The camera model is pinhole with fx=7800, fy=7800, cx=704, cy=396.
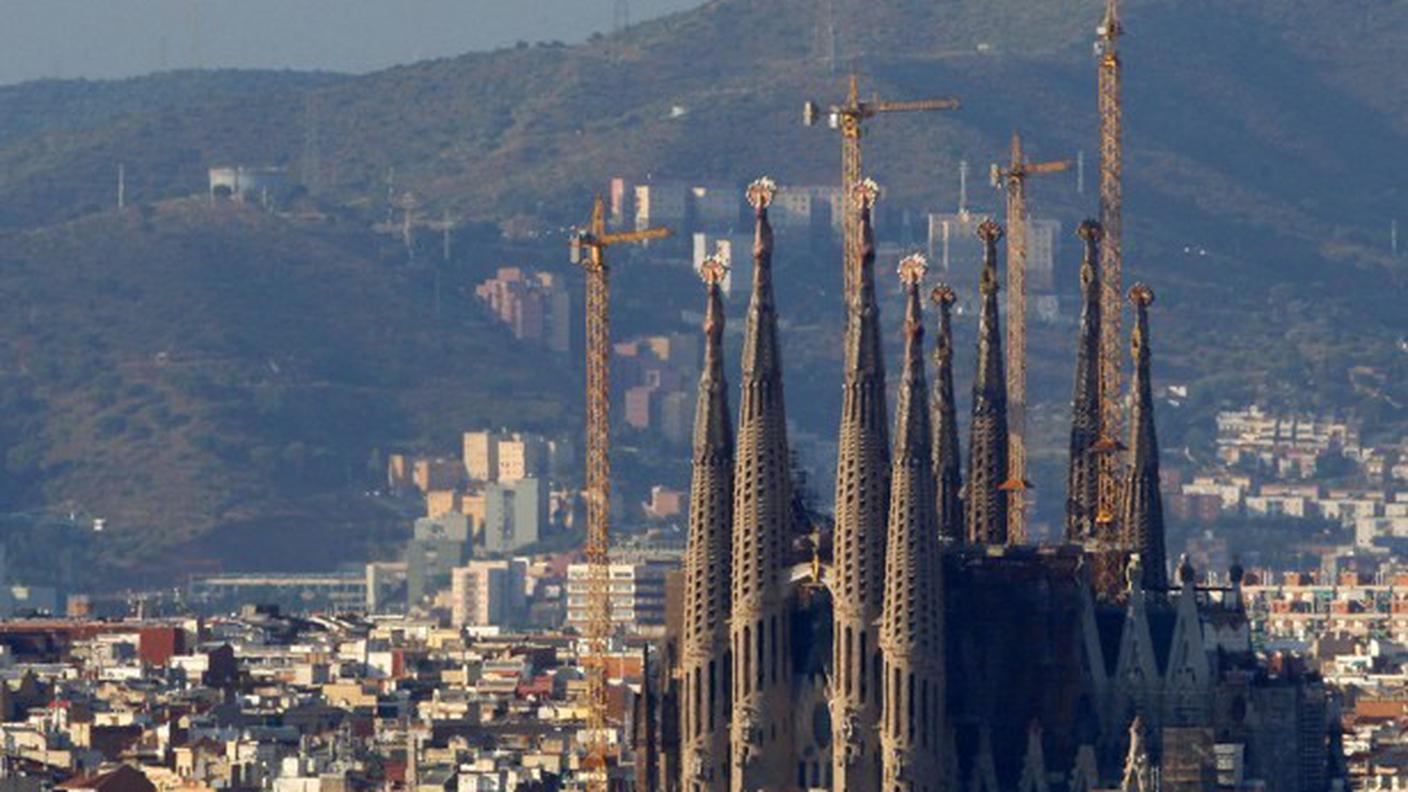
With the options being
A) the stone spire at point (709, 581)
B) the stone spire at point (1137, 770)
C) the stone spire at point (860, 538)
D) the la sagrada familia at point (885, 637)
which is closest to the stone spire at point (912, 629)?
the la sagrada familia at point (885, 637)

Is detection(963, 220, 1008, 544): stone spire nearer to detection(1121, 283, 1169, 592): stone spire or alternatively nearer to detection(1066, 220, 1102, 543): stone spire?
detection(1066, 220, 1102, 543): stone spire

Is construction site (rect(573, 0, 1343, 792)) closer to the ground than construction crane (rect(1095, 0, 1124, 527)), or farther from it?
closer to the ground

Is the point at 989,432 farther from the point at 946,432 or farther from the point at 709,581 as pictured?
the point at 709,581

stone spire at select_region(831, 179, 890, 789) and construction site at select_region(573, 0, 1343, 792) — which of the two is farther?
construction site at select_region(573, 0, 1343, 792)

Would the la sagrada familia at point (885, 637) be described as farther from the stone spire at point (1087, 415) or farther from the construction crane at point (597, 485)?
the construction crane at point (597, 485)

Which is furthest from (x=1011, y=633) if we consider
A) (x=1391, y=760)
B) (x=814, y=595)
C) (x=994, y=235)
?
(x=1391, y=760)

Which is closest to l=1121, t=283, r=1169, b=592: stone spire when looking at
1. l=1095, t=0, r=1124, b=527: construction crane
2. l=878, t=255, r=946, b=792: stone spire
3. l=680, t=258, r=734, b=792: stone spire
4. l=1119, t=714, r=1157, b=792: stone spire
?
l=1095, t=0, r=1124, b=527: construction crane
